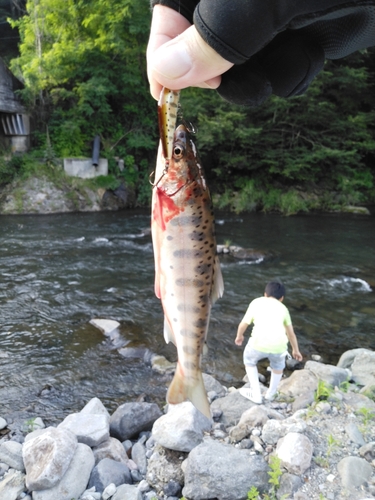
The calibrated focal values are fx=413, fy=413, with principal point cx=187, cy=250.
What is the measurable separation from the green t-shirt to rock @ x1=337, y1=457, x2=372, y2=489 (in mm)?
2185

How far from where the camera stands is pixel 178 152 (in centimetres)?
185

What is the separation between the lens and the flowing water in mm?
6184

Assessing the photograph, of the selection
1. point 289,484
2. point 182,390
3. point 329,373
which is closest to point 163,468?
point 289,484

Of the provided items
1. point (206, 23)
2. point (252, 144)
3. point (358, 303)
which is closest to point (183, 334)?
point (206, 23)

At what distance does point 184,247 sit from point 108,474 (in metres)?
2.92

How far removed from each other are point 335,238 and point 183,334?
14715 millimetres

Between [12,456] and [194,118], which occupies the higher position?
[194,118]

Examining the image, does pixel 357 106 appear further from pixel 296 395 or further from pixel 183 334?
pixel 183 334

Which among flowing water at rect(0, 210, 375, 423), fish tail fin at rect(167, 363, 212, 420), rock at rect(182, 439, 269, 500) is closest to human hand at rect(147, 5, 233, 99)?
fish tail fin at rect(167, 363, 212, 420)

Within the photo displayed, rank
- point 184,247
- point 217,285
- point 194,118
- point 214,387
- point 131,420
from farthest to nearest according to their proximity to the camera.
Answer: point 194,118 < point 214,387 < point 131,420 < point 217,285 < point 184,247

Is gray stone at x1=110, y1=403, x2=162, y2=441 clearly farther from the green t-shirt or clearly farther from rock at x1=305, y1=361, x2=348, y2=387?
rock at x1=305, y1=361, x2=348, y2=387

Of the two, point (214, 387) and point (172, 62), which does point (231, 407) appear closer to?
point (214, 387)

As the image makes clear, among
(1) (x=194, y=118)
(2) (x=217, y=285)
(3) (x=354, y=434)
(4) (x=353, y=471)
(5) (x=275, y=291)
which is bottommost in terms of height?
(3) (x=354, y=434)

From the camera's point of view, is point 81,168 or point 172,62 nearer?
point 172,62
